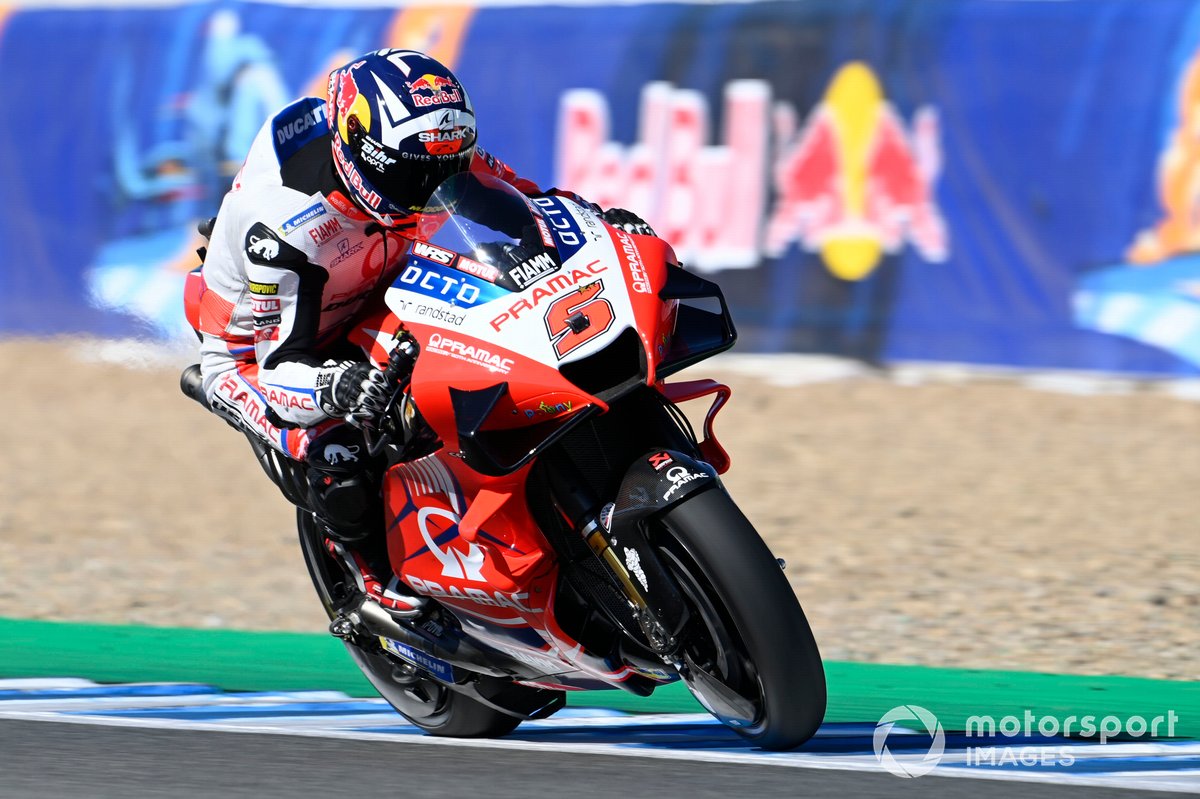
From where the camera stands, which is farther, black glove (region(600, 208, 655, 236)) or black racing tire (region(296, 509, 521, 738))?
black racing tire (region(296, 509, 521, 738))

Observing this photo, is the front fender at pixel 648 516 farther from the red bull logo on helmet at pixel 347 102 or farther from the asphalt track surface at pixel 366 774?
the red bull logo on helmet at pixel 347 102

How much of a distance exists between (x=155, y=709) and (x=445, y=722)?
0.88m

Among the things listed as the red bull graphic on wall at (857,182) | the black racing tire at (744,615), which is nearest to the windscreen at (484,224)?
the black racing tire at (744,615)

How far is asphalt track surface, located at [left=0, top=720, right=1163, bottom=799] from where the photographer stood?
400cm

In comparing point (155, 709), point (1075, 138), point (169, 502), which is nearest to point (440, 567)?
point (155, 709)

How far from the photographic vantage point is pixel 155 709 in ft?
17.2

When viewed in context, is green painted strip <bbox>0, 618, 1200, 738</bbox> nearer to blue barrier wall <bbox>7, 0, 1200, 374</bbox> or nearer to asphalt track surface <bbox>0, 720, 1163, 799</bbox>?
asphalt track surface <bbox>0, 720, 1163, 799</bbox>

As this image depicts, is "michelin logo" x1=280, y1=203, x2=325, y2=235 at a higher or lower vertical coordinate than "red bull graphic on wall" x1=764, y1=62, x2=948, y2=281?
higher

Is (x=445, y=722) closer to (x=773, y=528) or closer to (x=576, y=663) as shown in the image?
(x=576, y=663)

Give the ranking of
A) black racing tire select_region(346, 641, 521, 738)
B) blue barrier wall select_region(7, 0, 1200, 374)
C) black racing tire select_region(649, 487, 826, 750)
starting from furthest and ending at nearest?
blue barrier wall select_region(7, 0, 1200, 374), black racing tire select_region(346, 641, 521, 738), black racing tire select_region(649, 487, 826, 750)

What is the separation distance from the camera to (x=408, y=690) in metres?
5.27

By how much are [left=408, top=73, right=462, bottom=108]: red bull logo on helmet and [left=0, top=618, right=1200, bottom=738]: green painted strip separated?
6.59 feet

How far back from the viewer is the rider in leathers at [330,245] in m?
4.36

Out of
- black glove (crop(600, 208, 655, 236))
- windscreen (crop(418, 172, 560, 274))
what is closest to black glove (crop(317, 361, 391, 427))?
windscreen (crop(418, 172, 560, 274))
